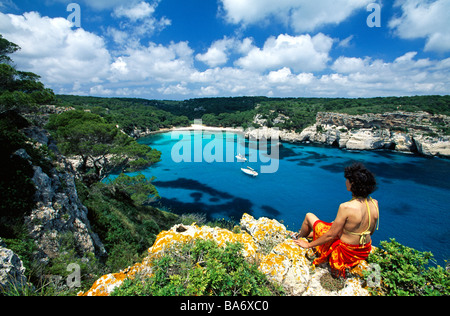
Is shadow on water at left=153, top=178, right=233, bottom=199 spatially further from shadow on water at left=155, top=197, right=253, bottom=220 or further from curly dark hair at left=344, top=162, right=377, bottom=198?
curly dark hair at left=344, top=162, right=377, bottom=198

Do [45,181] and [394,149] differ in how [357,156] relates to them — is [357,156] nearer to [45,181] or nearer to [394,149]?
[394,149]

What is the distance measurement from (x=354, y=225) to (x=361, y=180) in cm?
64

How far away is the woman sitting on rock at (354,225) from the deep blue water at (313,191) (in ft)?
26.4

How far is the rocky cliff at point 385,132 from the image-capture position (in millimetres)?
38031

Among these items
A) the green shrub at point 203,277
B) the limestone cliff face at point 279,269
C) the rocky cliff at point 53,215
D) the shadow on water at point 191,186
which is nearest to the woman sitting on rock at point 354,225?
the limestone cliff face at point 279,269

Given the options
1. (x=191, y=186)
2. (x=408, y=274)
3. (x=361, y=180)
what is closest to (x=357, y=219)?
(x=361, y=180)

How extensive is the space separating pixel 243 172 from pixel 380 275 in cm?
2690

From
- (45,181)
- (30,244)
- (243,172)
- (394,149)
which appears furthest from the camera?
(394,149)

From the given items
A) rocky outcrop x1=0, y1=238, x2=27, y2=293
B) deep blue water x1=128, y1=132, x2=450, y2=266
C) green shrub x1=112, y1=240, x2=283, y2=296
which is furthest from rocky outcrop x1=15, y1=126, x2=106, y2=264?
deep blue water x1=128, y1=132, x2=450, y2=266

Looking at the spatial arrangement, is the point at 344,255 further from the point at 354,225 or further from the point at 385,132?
the point at 385,132

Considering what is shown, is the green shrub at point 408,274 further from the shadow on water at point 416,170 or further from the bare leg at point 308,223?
the shadow on water at point 416,170
